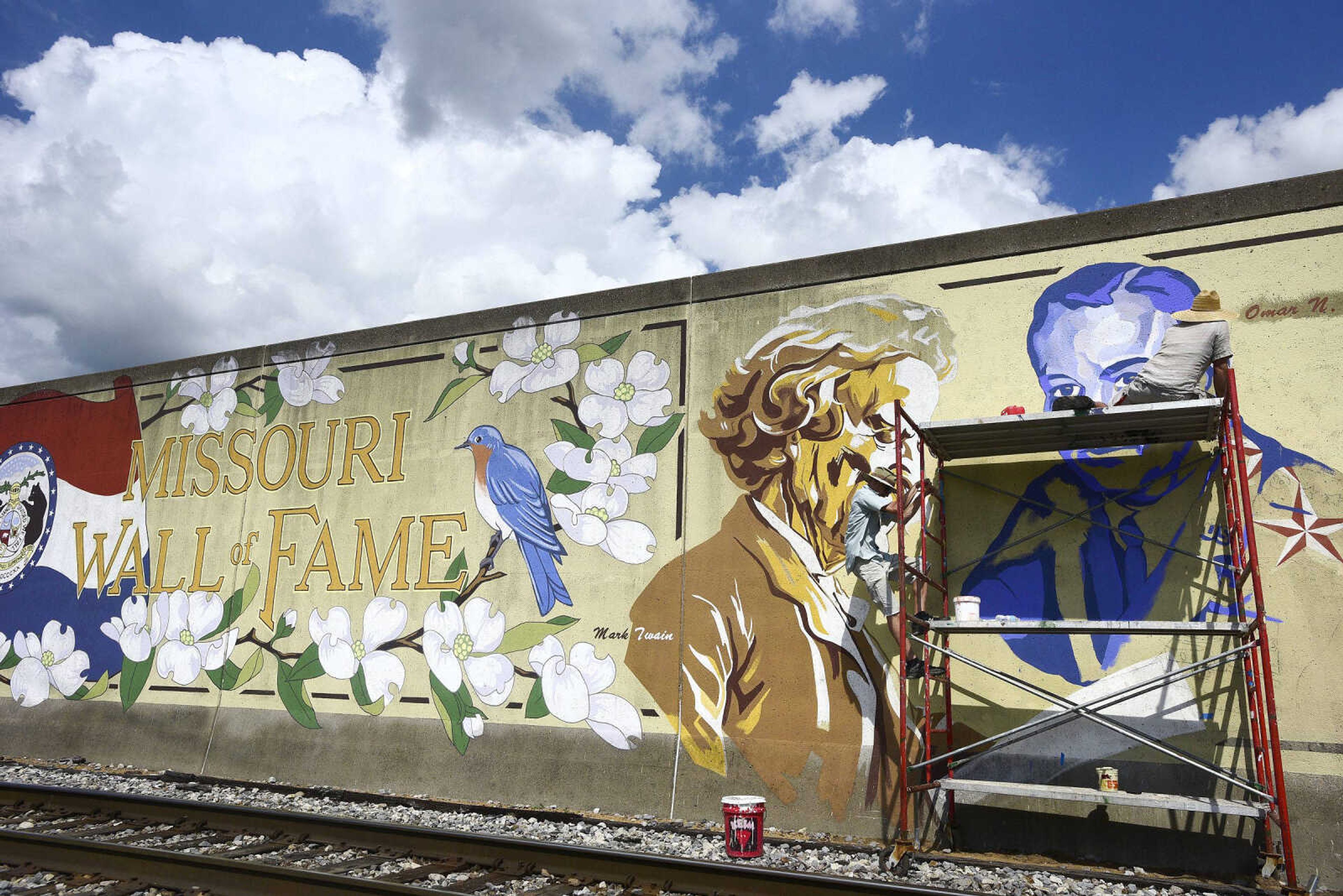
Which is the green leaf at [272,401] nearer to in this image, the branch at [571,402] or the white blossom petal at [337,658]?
the white blossom petal at [337,658]

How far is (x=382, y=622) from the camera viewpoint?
352 inches

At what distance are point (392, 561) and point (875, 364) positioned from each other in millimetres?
5134

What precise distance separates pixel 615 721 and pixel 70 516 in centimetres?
810

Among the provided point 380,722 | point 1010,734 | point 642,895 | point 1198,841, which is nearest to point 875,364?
point 1010,734

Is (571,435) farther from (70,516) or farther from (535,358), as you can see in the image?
(70,516)

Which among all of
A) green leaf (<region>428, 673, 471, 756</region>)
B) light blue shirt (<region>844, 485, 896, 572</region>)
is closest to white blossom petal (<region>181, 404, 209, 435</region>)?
green leaf (<region>428, 673, 471, 756</region>)

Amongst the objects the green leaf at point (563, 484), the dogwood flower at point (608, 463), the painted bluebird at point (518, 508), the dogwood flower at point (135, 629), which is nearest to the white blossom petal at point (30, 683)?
the dogwood flower at point (135, 629)

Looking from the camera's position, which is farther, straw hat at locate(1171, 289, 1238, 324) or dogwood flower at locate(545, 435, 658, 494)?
dogwood flower at locate(545, 435, 658, 494)

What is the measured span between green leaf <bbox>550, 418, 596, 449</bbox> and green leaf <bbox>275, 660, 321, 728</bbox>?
371cm

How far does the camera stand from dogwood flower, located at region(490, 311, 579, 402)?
8797mm

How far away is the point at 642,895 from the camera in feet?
15.9

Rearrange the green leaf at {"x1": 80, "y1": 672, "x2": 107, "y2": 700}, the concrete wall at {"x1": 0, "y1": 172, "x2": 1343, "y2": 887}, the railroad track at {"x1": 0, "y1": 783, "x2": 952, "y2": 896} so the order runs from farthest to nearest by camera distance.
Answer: the green leaf at {"x1": 80, "y1": 672, "x2": 107, "y2": 700}, the concrete wall at {"x1": 0, "y1": 172, "x2": 1343, "y2": 887}, the railroad track at {"x1": 0, "y1": 783, "x2": 952, "y2": 896}

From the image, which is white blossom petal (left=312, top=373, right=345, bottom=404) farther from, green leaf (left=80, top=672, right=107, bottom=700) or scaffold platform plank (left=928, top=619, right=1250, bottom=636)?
scaffold platform plank (left=928, top=619, right=1250, bottom=636)

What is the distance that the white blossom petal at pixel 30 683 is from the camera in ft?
35.2
